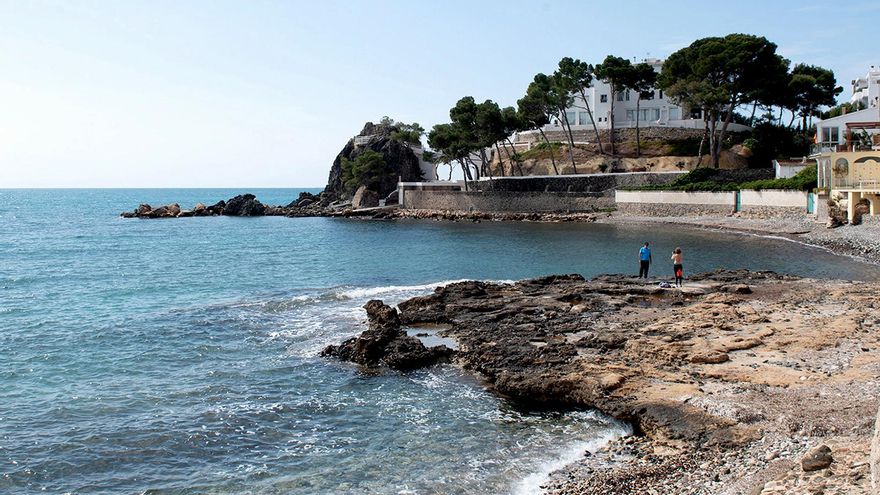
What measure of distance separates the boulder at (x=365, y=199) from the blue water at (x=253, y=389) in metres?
55.2

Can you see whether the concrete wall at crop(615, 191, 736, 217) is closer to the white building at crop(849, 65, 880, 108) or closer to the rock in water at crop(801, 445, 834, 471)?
the white building at crop(849, 65, 880, 108)

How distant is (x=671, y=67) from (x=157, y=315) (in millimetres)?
64747

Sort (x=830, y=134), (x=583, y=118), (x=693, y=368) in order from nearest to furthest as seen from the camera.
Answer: (x=693, y=368) → (x=830, y=134) → (x=583, y=118)

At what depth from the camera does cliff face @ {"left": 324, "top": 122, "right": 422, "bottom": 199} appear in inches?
4219

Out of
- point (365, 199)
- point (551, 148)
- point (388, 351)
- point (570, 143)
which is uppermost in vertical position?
point (570, 143)

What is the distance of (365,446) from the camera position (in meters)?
15.8

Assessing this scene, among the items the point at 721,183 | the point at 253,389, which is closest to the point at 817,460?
the point at 253,389

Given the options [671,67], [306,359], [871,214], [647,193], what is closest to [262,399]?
[306,359]

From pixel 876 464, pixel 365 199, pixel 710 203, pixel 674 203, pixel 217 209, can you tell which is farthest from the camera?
pixel 217 209

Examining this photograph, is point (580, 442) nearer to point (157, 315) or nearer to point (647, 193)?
point (157, 315)

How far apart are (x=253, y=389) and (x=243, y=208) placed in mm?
95257

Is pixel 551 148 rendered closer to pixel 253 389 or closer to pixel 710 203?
pixel 710 203

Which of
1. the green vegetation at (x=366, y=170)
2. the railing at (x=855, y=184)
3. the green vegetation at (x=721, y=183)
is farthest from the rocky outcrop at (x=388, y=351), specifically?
the green vegetation at (x=366, y=170)

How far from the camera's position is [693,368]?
1812 centimetres
